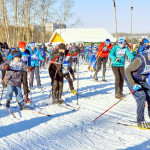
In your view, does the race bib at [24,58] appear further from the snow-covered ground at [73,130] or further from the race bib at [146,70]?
the race bib at [146,70]

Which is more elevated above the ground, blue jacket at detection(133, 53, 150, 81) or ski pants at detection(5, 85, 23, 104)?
blue jacket at detection(133, 53, 150, 81)

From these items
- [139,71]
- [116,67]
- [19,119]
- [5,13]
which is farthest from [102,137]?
[5,13]

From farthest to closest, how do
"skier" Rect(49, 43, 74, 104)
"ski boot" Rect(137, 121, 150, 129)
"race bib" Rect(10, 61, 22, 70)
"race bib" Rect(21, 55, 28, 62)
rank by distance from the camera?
"race bib" Rect(21, 55, 28, 62) → "skier" Rect(49, 43, 74, 104) → "race bib" Rect(10, 61, 22, 70) → "ski boot" Rect(137, 121, 150, 129)

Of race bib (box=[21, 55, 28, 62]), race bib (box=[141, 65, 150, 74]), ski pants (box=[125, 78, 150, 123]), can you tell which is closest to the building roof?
race bib (box=[21, 55, 28, 62])

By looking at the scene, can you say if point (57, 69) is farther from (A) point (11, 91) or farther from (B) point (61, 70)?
(A) point (11, 91)

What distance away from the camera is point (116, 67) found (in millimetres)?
7281

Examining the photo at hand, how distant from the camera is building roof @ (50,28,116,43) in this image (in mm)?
46144

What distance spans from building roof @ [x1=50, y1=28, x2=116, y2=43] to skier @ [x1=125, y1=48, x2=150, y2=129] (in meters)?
41.0

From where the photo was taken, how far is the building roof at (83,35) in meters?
46.1

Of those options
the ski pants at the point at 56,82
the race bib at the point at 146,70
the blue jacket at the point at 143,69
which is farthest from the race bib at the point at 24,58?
the race bib at the point at 146,70

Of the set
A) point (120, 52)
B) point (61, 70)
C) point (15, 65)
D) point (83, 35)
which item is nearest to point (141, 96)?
point (61, 70)

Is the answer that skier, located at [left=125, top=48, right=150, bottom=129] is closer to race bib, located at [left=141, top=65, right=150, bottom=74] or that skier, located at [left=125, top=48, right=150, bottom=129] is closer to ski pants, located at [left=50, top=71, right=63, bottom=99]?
race bib, located at [left=141, top=65, right=150, bottom=74]

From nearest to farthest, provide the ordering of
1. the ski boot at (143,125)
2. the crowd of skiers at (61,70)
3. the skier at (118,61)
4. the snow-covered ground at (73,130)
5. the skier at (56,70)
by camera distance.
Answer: the snow-covered ground at (73,130), the crowd of skiers at (61,70), the ski boot at (143,125), the skier at (56,70), the skier at (118,61)

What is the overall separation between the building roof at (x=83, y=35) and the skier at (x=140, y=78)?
41036 millimetres
